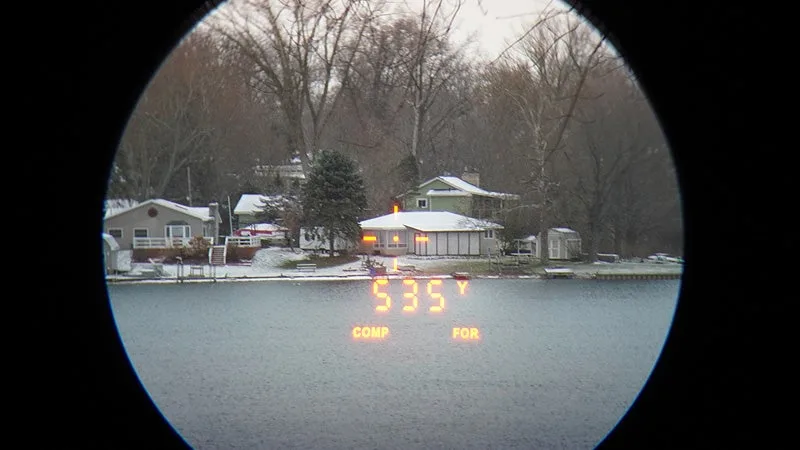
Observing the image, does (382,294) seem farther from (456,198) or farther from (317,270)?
(456,198)

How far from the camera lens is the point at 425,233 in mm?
2822

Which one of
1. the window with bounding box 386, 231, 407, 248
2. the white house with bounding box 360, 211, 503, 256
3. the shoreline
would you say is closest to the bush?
the shoreline

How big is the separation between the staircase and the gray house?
0.07 meters

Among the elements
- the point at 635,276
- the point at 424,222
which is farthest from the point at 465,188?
the point at 635,276

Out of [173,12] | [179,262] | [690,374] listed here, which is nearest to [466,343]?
[690,374]

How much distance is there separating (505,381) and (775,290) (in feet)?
4.58

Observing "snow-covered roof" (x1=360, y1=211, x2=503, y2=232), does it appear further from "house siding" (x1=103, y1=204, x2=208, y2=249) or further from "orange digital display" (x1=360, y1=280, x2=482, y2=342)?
"house siding" (x1=103, y1=204, x2=208, y2=249)

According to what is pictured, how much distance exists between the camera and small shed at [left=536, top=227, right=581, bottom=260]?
9.71 feet

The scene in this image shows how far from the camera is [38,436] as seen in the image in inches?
80.1

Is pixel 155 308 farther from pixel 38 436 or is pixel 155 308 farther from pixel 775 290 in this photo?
pixel 775 290

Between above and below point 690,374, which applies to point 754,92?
above

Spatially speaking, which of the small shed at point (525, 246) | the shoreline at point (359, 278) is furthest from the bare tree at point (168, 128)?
the small shed at point (525, 246)

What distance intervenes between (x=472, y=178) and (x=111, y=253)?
1.65 metres

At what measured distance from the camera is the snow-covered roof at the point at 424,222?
9.23 feet
